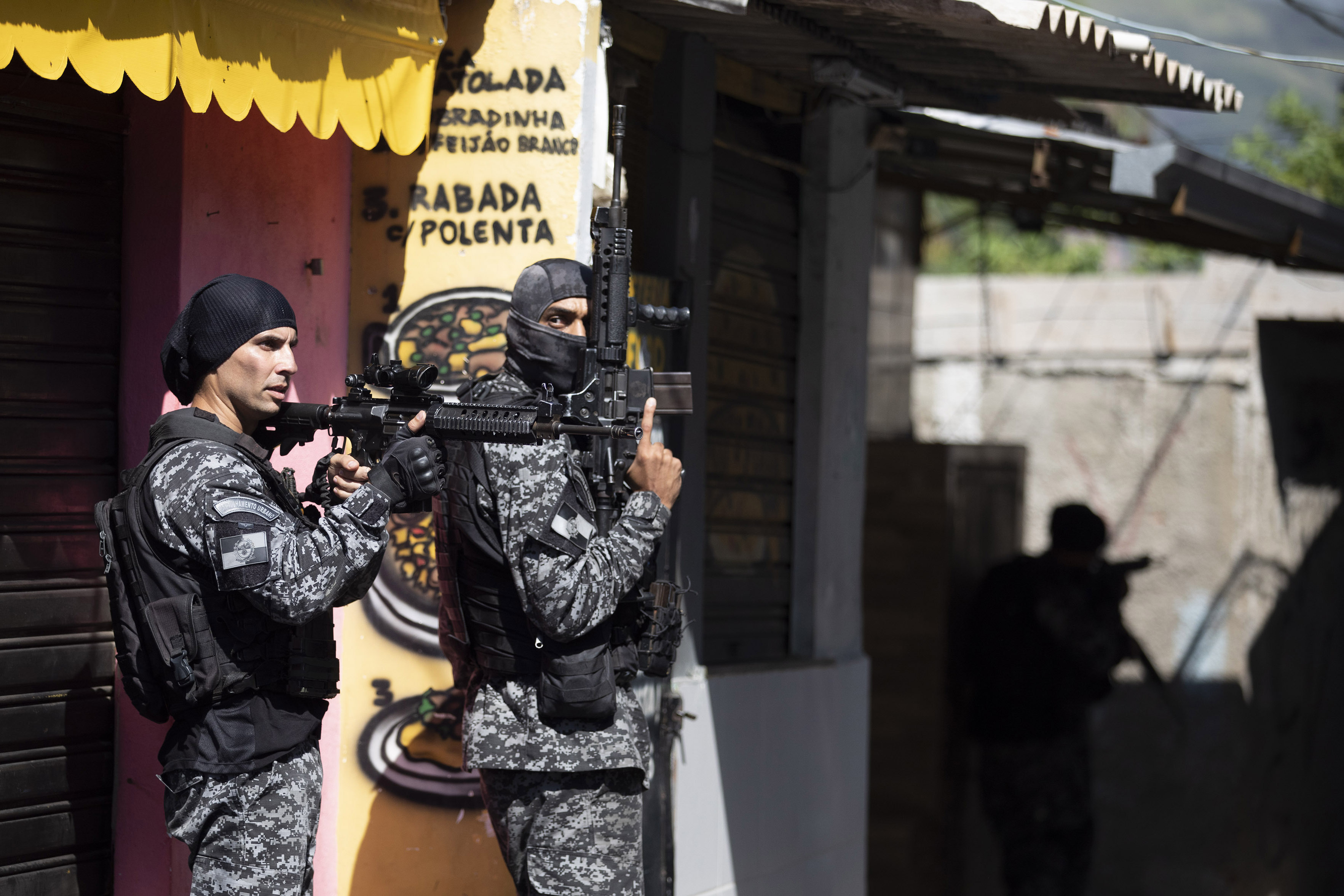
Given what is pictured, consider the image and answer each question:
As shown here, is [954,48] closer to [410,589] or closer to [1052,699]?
[410,589]

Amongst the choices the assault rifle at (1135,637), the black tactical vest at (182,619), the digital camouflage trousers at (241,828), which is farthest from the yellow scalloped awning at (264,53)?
A: the assault rifle at (1135,637)

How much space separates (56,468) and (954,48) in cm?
294

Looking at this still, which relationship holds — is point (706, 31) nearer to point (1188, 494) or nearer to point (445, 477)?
point (445, 477)

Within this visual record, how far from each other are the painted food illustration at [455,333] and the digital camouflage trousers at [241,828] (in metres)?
1.37

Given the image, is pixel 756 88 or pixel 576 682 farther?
pixel 756 88

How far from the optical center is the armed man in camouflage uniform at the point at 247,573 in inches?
93.8

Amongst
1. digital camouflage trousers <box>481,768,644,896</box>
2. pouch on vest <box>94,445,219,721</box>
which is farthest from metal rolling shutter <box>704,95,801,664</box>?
pouch on vest <box>94,445,219,721</box>

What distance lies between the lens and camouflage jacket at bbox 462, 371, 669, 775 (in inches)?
106

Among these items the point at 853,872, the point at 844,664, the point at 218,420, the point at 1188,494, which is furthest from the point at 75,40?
the point at 1188,494

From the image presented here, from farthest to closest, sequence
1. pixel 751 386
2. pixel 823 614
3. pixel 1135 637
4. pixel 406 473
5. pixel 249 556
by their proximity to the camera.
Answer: pixel 1135 637, pixel 823 614, pixel 751 386, pixel 406 473, pixel 249 556

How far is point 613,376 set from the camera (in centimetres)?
286

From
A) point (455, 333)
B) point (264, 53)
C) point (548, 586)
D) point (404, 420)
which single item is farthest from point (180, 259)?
point (548, 586)

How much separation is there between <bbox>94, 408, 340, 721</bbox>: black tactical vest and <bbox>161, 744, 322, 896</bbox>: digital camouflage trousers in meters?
0.16

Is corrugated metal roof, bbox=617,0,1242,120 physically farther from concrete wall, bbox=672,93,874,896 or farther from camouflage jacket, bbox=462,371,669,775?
camouflage jacket, bbox=462,371,669,775
